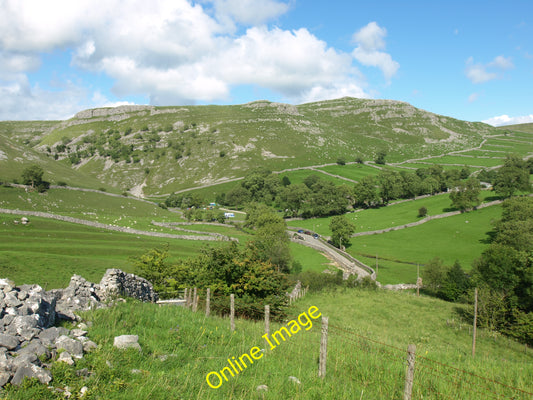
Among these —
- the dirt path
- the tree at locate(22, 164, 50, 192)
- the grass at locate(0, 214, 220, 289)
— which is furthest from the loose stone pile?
the tree at locate(22, 164, 50, 192)

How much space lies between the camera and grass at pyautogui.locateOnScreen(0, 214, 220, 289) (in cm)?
3741

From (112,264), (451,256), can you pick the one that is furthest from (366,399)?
(451,256)

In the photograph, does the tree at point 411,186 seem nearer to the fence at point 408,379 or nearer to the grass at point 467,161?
the grass at point 467,161

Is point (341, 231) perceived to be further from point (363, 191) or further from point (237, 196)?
point (237, 196)

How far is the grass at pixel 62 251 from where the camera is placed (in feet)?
123

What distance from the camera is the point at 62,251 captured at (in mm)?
52250

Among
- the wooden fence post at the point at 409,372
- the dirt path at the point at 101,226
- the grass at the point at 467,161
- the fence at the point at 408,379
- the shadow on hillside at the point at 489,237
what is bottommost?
the shadow on hillside at the point at 489,237

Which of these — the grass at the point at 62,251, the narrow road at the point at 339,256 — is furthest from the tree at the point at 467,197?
the grass at the point at 62,251

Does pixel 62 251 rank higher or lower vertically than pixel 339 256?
higher

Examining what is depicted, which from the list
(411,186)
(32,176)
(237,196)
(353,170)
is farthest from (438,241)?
(32,176)

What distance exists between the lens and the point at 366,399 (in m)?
7.50

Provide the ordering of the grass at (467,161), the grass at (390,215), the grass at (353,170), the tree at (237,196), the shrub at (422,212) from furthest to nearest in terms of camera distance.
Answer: the grass at (467,161)
the grass at (353,170)
the tree at (237,196)
the shrub at (422,212)
the grass at (390,215)

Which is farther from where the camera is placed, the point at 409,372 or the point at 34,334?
the point at 34,334

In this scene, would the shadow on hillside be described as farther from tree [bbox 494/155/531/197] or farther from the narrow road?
the narrow road
